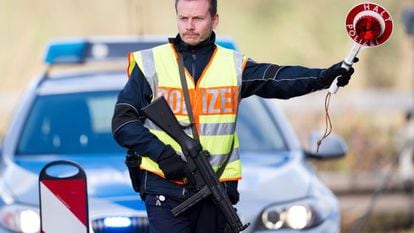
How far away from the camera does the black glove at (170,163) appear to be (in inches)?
200

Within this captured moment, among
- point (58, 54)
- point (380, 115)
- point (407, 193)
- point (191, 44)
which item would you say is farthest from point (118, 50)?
point (380, 115)

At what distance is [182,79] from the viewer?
17.1ft

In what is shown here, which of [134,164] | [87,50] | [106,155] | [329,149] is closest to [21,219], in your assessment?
[106,155]

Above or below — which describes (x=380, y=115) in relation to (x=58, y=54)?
below

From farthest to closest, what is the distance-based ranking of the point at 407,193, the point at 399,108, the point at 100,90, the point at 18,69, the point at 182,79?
the point at 399,108, the point at 18,69, the point at 407,193, the point at 100,90, the point at 182,79

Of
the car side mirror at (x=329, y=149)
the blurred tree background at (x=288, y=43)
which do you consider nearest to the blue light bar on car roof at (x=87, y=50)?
the car side mirror at (x=329, y=149)

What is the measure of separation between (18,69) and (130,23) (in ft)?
4.91

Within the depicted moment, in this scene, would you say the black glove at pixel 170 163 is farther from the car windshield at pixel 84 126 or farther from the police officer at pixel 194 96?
the car windshield at pixel 84 126

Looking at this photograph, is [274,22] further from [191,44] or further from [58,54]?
[191,44]

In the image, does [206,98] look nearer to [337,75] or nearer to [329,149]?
[337,75]

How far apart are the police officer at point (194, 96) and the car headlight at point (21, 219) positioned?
47.3 inches

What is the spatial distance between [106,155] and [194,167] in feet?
7.36

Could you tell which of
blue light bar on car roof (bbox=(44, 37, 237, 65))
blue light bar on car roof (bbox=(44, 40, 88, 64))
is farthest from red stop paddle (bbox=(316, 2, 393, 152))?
blue light bar on car roof (bbox=(44, 40, 88, 64))

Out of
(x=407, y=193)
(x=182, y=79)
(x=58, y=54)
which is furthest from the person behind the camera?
(x=407, y=193)
